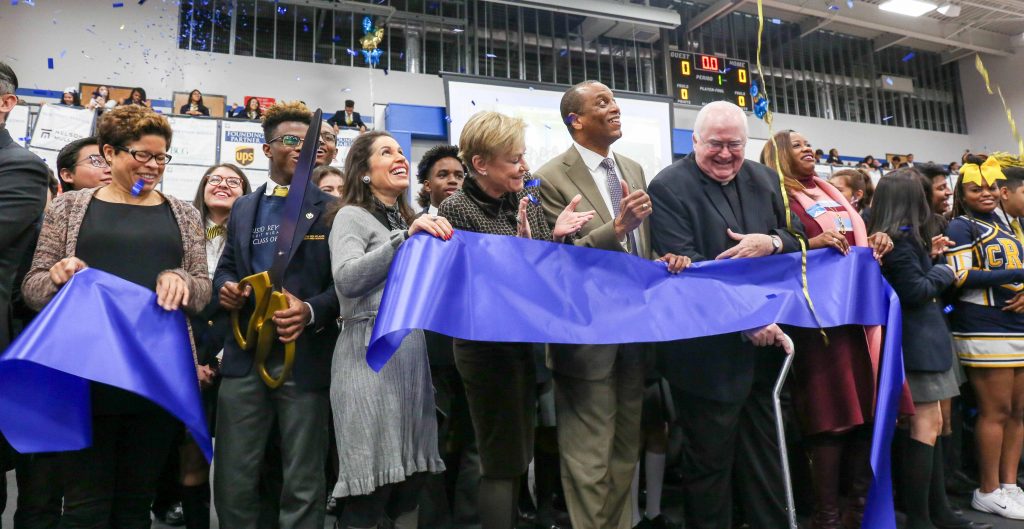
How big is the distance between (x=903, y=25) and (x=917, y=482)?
44.0 feet

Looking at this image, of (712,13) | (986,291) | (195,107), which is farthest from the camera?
(712,13)

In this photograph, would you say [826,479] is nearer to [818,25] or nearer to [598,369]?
[598,369]

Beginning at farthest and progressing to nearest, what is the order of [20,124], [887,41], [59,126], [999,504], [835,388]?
[887,41] < [59,126] < [20,124] < [999,504] < [835,388]

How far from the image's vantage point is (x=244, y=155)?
740cm

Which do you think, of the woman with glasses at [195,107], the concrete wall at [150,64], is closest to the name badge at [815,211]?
the concrete wall at [150,64]

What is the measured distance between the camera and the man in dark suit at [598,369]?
6.41ft

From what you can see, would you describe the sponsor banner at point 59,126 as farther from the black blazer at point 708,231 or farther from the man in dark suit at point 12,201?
the black blazer at point 708,231

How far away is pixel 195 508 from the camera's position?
7.60 ft

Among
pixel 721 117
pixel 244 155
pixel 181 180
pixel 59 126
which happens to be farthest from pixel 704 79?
pixel 721 117

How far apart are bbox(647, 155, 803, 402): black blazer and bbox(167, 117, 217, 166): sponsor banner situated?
622 cm

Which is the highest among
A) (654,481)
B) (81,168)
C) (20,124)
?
(20,124)

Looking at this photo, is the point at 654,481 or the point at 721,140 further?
the point at 654,481

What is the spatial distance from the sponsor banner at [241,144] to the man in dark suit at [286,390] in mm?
5665

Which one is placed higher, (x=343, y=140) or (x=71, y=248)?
(x=343, y=140)
